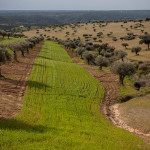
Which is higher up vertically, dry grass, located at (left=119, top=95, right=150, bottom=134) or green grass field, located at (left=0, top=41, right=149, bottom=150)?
green grass field, located at (left=0, top=41, right=149, bottom=150)

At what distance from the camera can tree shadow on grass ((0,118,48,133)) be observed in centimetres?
1950

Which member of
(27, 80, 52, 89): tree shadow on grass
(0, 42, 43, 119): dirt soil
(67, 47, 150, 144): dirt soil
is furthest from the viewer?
(27, 80, 52, 89): tree shadow on grass

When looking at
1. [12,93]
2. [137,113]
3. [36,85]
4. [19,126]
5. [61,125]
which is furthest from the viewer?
[36,85]

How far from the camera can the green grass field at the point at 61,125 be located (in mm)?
17875

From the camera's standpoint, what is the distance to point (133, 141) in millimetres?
22062

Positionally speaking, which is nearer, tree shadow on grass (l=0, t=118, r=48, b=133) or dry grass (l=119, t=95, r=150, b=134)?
tree shadow on grass (l=0, t=118, r=48, b=133)

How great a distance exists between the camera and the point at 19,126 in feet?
66.8

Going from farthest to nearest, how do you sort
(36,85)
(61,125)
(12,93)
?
1. (36,85)
2. (12,93)
3. (61,125)

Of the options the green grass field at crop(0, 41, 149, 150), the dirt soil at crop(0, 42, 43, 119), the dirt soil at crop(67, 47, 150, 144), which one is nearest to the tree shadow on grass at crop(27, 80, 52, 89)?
the green grass field at crop(0, 41, 149, 150)

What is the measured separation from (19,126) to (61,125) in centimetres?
598

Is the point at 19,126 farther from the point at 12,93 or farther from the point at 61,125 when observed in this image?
the point at 12,93

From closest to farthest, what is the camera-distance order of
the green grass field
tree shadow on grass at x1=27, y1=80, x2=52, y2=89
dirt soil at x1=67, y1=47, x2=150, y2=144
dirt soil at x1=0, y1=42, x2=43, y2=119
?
the green grass field, dirt soil at x1=0, y1=42, x2=43, y2=119, dirt soil at x1=67, y1=47, x2=150, y2=144, tree shadow on grass at x1=27, y1=80, x2=52, y2=89

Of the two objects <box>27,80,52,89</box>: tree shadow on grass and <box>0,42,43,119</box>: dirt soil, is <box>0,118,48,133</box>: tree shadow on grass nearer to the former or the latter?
<box>0,42,43,119</box>: dirt soil

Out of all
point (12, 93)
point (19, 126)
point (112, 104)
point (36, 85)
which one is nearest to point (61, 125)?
point (19, 126)
